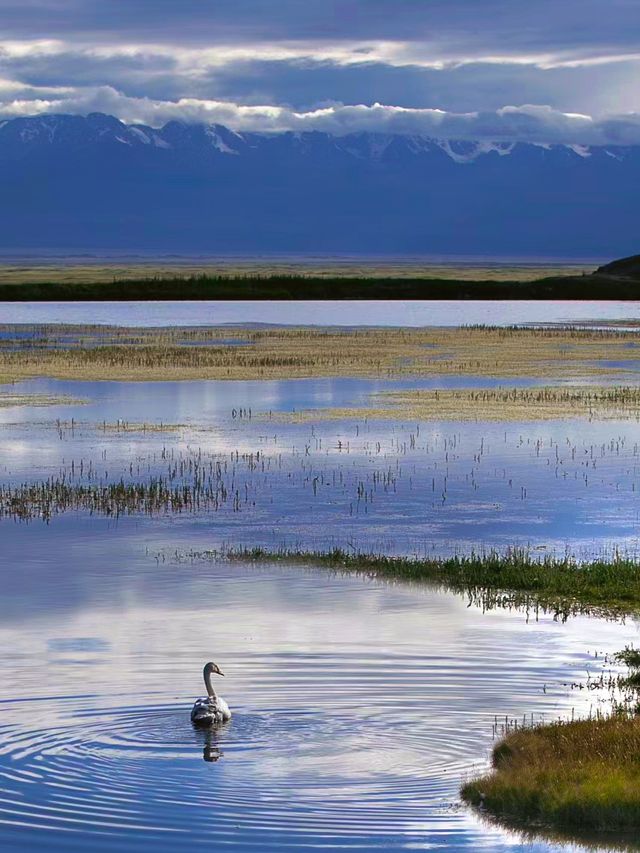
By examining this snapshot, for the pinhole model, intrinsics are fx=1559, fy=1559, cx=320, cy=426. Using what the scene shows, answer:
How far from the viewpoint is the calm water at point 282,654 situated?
40.9 ft

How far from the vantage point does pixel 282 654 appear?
16.7m

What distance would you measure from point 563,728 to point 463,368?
141ft

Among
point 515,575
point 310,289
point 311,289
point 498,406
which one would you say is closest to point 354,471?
point 515,575

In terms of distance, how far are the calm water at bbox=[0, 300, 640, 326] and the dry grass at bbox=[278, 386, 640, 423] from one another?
148 ft

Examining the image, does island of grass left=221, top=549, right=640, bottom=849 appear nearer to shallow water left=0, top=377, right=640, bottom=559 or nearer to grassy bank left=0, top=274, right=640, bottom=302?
shallow water left=0, top=377, right=640, bottom=559

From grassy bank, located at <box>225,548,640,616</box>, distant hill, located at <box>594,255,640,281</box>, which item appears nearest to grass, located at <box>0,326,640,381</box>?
grassy bank, located at <box>225,548,640,616</box>

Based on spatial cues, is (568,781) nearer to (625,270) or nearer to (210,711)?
(210,711)

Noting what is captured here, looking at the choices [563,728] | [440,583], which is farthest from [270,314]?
[563,728]

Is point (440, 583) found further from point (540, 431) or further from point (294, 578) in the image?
point (540, 431)

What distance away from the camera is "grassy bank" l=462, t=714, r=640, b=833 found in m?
12.0

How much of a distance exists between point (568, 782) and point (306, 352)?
53.2m

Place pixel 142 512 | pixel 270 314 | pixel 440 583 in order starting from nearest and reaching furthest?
1. pixel 440 583
2. pixel 142 512
3. pixel 270 314

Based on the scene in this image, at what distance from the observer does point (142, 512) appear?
26.2 meters

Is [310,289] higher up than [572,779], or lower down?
higher up
